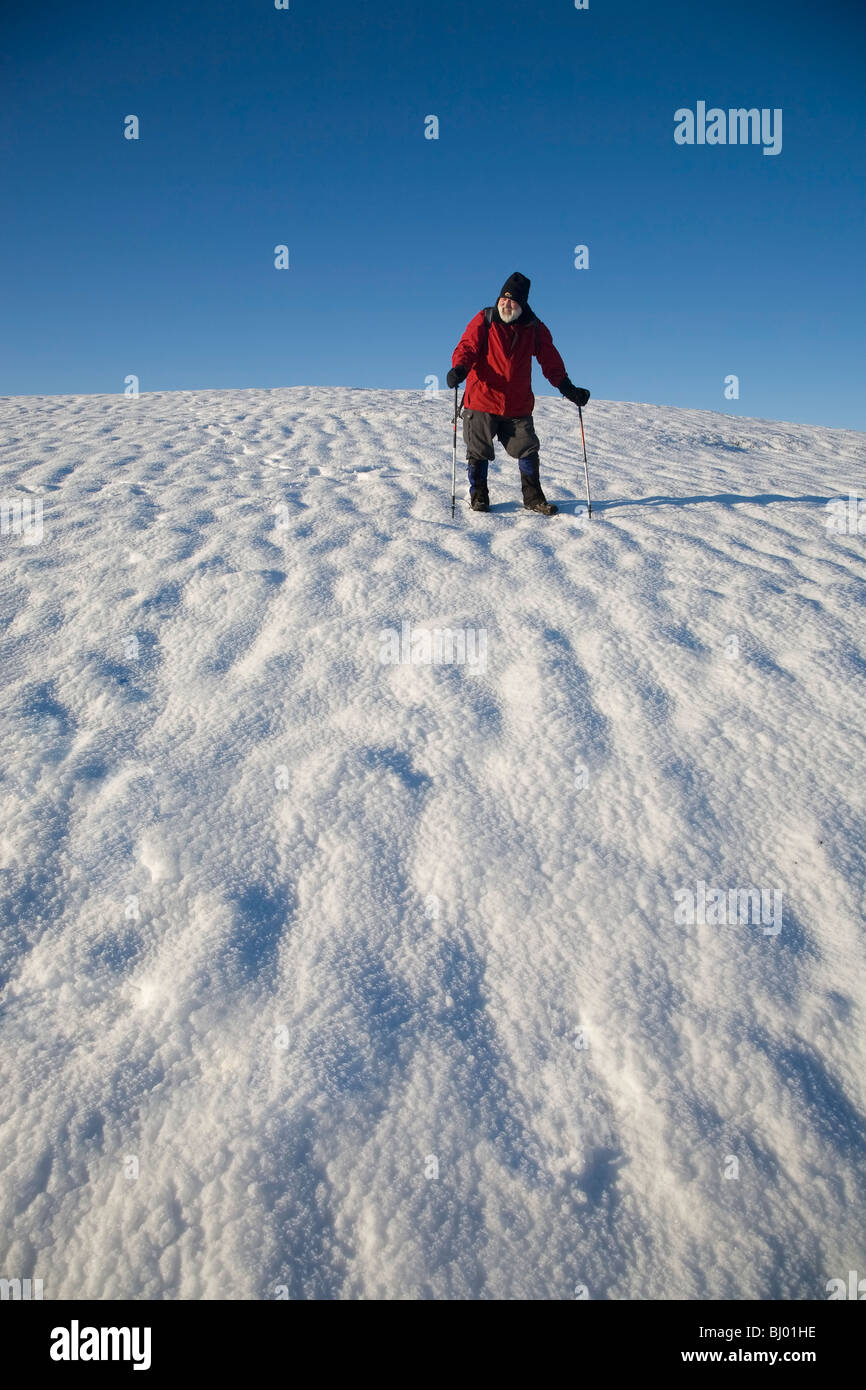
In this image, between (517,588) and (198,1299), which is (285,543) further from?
(198,1299)

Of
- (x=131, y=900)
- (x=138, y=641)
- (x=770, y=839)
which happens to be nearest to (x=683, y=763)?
(x=770, y=839)

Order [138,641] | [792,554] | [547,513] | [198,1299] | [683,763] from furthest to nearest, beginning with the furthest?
[547,513]
[792,554]
[138,641]
[683,763]
[198,1299]

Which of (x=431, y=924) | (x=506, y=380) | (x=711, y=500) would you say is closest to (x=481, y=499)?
(x=506, y=380)

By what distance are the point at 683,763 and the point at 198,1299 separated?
2.16 m

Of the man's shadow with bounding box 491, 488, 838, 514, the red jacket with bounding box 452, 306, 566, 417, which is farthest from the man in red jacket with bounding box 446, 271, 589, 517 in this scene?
the man's shadow with bounding box 491, 488, 838, 514

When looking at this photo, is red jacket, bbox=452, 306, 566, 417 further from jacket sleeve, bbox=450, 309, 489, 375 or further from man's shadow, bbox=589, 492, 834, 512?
man's shadow, bbox=589, 492, 834, 512

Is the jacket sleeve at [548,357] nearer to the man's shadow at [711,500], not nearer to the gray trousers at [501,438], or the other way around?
the gray trousers at [501,438]

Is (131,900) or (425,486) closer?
(131,900)

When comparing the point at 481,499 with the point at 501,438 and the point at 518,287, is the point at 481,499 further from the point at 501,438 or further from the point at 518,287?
the point at 518,287

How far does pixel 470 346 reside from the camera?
4.38 m

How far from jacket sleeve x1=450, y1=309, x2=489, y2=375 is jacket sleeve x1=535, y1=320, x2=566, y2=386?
1.47 ft

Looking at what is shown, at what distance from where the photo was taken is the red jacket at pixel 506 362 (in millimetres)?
4391

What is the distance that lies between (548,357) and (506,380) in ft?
1.20

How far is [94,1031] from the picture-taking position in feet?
5.71
